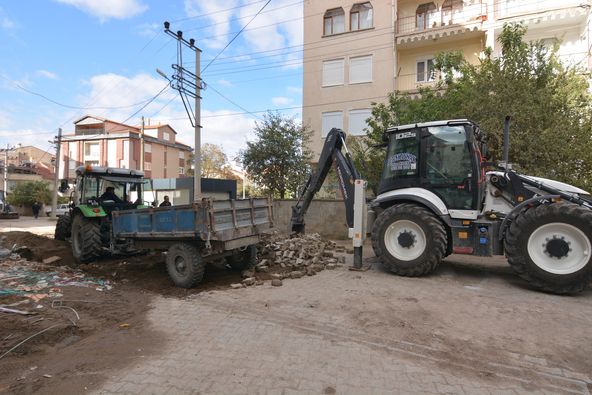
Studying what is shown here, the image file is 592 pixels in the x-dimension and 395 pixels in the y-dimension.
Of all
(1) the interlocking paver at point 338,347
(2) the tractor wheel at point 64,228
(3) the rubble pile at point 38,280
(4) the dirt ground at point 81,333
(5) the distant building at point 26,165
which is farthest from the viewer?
(5) the distant building at point 26,165

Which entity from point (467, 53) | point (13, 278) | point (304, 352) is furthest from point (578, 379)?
point (467, 53)

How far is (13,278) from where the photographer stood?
7020 mm

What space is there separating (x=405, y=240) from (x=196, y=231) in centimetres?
385

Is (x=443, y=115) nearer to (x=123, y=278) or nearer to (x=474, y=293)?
(x=474, y=293)

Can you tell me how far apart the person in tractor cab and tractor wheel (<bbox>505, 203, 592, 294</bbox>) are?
360 inches

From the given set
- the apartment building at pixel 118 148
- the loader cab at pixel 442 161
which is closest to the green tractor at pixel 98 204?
the loader cab at pixel 442 161

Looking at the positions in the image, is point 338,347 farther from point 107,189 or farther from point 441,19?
point 441,19

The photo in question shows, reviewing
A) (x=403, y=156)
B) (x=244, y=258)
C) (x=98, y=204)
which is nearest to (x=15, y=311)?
(x=244, y=258)

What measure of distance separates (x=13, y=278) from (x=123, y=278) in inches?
73.3

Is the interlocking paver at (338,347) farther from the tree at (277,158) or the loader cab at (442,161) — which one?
the tree at (277,158)

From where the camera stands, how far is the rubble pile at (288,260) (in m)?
7.34

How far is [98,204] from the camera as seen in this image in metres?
9.68

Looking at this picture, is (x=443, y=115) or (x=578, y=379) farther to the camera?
(x=443, y=115)

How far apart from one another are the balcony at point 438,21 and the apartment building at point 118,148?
3265 cm
